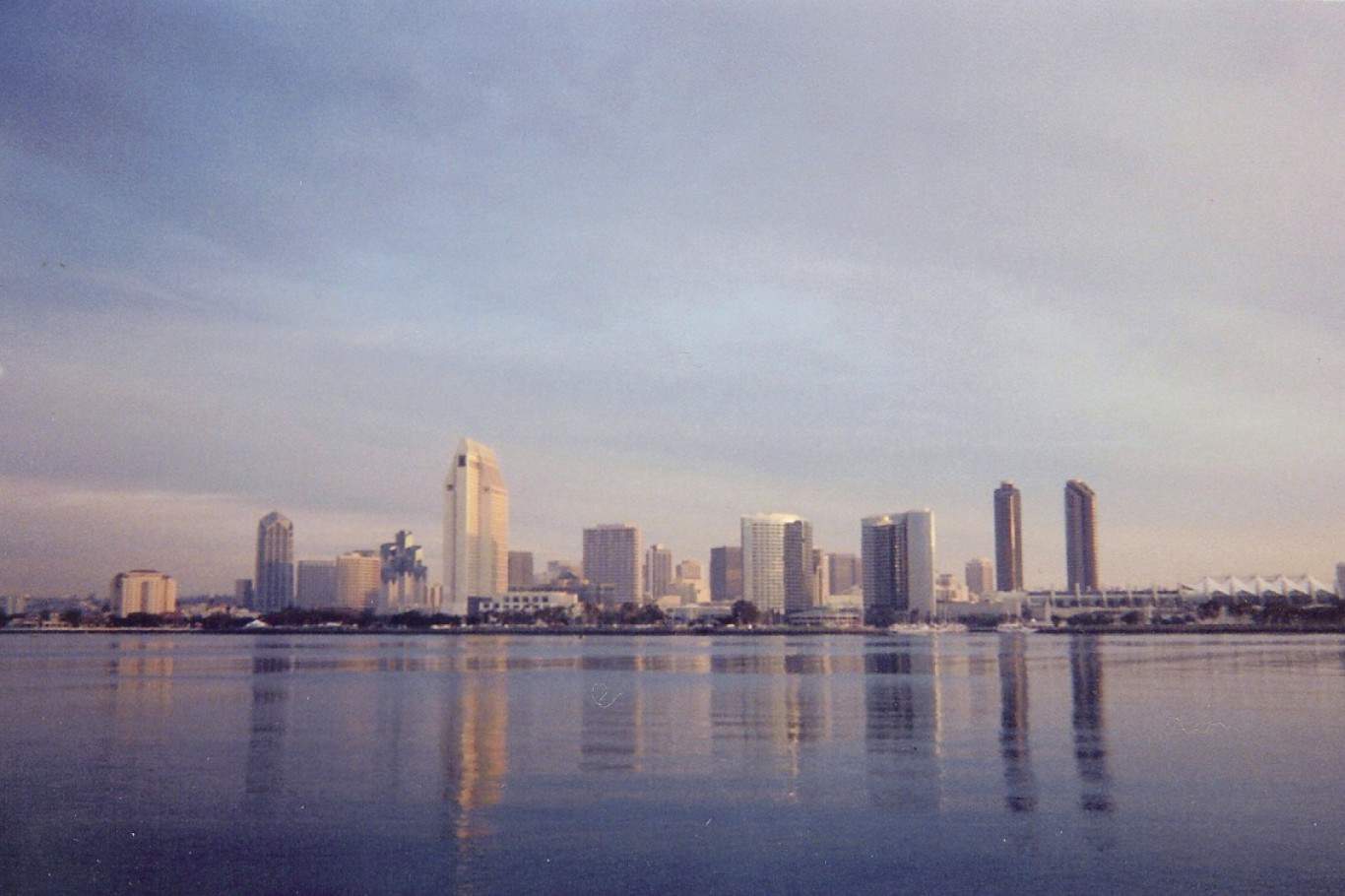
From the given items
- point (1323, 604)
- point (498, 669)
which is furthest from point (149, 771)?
point (1323, 604)

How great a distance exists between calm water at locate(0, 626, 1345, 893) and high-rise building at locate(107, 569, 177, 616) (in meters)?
163

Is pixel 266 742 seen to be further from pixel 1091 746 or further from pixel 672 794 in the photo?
pixel 1091 746

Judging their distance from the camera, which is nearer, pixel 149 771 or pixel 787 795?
pixel 787 795

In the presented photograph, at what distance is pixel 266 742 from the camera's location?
2850 cm

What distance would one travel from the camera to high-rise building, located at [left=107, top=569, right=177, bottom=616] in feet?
625

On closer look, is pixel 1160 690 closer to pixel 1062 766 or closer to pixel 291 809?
pixel 1062 766

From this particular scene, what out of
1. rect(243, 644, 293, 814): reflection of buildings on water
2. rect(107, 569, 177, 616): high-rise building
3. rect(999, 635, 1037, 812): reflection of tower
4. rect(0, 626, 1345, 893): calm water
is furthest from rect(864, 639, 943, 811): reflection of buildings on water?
rect(107, 569, 177, 616): high-rise building

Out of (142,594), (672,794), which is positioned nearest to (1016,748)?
(672,794)

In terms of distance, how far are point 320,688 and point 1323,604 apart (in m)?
187

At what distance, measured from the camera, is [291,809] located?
19750mm

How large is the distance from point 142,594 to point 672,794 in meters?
197

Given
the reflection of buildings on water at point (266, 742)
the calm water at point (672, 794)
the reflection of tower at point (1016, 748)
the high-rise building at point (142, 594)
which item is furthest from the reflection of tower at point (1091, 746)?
the high-rise building at point (142, 594)

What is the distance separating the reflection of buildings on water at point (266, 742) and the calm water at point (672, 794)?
140 mm

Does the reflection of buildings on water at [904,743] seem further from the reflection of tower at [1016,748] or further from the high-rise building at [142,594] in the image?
the high-rise building at [142,594]
